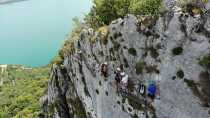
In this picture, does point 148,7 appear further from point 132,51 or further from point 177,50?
point 177,50

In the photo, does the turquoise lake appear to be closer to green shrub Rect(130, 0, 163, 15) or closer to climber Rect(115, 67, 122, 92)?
green shrub Rect(130, 0, 163, 15)

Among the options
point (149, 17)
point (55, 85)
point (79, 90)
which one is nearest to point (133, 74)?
point (149, 17)

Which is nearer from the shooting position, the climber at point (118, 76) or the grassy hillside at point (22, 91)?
the climber at point (118, 76)

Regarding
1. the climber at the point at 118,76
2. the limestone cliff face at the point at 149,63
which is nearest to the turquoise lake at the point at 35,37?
the limestone cliff face at the point at 149,63

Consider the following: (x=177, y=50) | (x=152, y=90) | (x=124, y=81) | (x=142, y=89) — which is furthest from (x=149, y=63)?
(x=177, y=50)

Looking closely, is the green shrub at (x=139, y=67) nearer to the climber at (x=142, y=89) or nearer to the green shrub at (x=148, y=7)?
the climber at (x=142, y=89)
